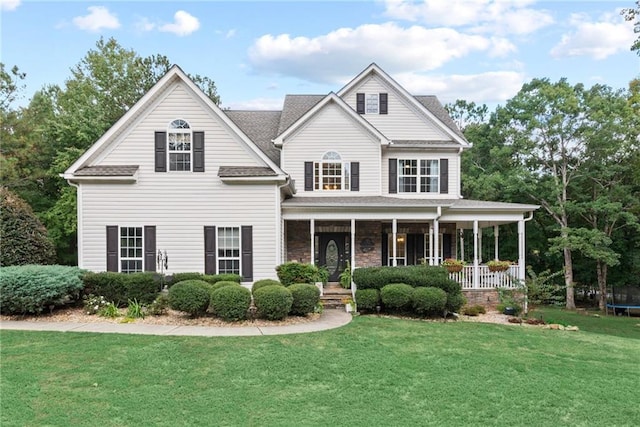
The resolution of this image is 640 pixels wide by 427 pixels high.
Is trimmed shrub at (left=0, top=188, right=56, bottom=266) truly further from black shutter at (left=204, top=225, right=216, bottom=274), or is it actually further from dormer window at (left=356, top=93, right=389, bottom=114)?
dormer window at (left=356, top=93, right=389, bottom=114)

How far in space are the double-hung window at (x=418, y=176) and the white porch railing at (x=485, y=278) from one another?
4.02 metres

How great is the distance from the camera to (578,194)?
25.9 m

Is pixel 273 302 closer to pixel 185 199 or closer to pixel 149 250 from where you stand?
pixel 185 199

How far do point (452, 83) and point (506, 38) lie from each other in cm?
2005

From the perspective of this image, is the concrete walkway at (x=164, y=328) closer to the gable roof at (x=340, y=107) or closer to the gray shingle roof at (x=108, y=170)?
the gray shingle roof at (x=108, y=170)

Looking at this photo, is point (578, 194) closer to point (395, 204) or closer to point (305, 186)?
point (395, 204)

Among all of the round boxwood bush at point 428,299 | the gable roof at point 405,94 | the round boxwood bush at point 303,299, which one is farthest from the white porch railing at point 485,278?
the round boxwood bush at point 303,299

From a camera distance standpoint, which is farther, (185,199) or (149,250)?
(185,199)

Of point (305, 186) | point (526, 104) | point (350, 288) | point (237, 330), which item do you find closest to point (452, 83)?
point (526, 104)

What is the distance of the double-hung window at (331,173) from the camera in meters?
17.5

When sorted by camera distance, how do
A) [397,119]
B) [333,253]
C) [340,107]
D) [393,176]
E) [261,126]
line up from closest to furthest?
[340,107]
[333,253]
[393,176]
[397,119]
[261,126]

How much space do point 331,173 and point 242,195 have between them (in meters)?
4.53

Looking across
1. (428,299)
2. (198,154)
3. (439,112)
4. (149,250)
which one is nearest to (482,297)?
(428,299)

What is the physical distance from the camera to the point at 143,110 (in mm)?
14453
